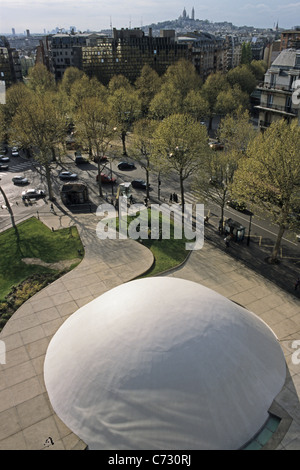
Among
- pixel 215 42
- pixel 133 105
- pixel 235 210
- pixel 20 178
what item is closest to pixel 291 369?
pixel 235 210

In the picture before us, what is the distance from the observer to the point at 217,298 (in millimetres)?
20234

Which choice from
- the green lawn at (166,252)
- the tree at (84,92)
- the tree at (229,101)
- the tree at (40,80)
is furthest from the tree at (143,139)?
the tree at (40,80)

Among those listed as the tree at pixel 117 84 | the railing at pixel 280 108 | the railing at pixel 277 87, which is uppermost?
the railing at pixel 277 87

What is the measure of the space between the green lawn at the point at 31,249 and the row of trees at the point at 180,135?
11.2 metres

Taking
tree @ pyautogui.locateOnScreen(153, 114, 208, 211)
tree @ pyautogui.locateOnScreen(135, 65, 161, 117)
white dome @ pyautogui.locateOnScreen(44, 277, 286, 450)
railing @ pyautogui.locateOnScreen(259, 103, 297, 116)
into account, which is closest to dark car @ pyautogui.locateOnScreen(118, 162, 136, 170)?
tree @ pyautogui.locateOnScreen(153, 114, 208, 211)

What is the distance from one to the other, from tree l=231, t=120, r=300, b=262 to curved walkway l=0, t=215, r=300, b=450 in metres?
6.26

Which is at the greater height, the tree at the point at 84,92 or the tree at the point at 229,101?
the tree at the point at 84,92

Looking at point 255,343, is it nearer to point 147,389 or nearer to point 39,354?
point 147,389

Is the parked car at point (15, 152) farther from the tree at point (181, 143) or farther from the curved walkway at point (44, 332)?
the tree at point (181, 143)

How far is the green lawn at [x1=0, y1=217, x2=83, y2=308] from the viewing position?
31625 mm

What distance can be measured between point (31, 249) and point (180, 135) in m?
22.3

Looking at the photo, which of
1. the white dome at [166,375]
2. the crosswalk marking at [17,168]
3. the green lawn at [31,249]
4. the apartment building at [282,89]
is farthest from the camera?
the crosswalk marking at [17,168]

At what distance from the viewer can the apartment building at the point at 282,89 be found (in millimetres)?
56625

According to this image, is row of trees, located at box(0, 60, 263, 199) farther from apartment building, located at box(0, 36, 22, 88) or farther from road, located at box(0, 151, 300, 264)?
apartment building, located at box(0, 36, 22, 88)
